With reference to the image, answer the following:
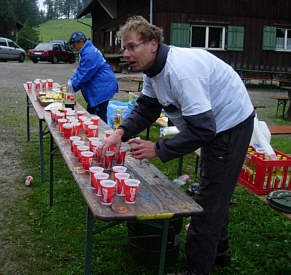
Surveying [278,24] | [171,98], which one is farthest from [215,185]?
[278,24]

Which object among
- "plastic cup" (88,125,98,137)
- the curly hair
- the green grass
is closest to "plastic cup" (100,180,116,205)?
the curly hair

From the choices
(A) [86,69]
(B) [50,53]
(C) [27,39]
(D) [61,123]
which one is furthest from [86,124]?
(C) [27,39]

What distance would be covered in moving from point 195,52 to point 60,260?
214 cm

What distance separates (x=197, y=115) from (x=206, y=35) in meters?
16.1

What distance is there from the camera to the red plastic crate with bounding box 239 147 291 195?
10.5 ft

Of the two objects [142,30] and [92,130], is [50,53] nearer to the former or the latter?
[92,130]

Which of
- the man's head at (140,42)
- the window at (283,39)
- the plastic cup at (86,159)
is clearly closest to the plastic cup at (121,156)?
the plastic cup at (86,159)

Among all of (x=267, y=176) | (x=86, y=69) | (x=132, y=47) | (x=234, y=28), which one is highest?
(x=234, y=28)

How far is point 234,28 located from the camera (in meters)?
17.1

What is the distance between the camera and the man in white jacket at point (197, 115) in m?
1.97

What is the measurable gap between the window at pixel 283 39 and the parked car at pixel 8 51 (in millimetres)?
18345

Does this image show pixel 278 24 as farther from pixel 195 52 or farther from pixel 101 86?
pixel 195 52

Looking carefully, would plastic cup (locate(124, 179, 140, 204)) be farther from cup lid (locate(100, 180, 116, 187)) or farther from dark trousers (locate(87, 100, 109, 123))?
dark trousers (locate(87, 100, 109, 123))

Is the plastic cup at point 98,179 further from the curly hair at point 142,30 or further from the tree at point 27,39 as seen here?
the tree at point 27,39
